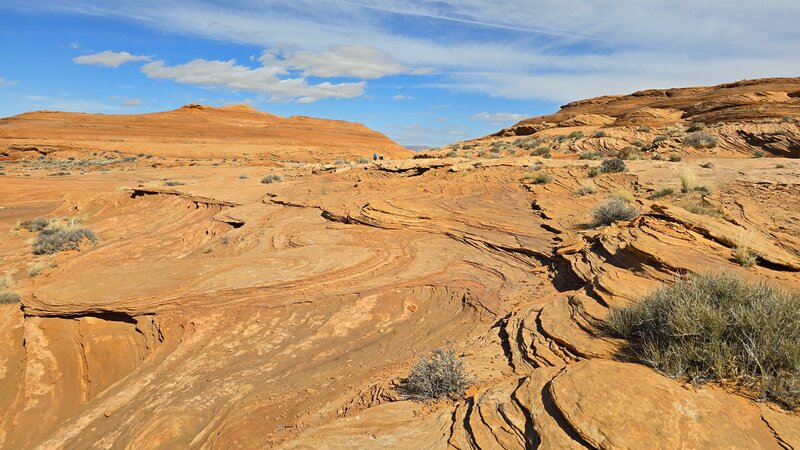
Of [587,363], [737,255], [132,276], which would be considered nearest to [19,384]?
[132,276]

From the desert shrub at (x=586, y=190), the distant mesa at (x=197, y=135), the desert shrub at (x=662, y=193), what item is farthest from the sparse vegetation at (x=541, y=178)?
the distant mesa at (x=197, y=135)

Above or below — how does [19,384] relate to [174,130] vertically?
below

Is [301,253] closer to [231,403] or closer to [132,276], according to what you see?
[132,276]

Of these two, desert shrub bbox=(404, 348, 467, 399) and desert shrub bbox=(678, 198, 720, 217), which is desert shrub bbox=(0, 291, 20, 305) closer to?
desert shrub bbox=(404, 348, 467, 399)

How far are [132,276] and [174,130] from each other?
55935 mm

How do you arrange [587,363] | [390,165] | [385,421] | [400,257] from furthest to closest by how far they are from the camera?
[390,165]
[400,257]
[385,421]
[587,363]

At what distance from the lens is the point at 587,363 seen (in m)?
3.93

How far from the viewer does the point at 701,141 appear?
20.5m

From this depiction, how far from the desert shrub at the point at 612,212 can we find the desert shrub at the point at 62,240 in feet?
47.1

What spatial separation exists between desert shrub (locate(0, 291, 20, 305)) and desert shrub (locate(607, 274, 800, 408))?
10.9m

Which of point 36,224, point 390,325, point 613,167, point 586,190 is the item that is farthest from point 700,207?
point 36,224

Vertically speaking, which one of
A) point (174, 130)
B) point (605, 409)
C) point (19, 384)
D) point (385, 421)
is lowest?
point (19, 384)

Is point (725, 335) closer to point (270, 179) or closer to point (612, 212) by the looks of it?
point (612, 212)

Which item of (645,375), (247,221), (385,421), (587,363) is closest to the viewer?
(645,375)
